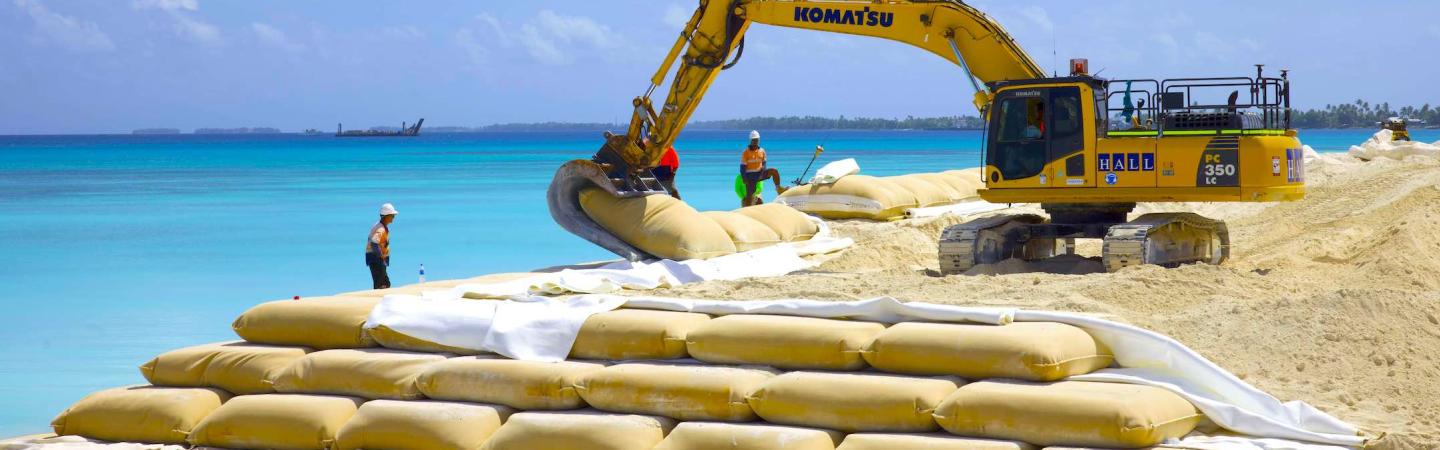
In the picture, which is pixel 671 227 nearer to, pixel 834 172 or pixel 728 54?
pixel 728 54

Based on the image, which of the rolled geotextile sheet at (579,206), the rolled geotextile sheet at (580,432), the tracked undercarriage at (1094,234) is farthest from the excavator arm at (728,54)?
the rolled geotextile sheet at (580,432)

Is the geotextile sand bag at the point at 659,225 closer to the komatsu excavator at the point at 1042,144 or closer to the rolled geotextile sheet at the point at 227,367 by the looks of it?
the komatsu excavator at the point at 1042,144

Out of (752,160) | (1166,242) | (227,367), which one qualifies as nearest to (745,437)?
(227,367)

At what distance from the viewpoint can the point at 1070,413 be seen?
5.99 meters

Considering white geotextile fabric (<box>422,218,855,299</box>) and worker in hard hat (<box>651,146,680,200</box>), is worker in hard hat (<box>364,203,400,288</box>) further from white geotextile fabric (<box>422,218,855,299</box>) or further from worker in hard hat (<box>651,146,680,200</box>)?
worker in hard hat (<box>651,146,680,200</box>)

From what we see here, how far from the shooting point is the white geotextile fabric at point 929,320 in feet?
20.6

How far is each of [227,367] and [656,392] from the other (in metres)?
2.35

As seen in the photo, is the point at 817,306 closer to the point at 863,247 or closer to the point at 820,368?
the point at 820,368

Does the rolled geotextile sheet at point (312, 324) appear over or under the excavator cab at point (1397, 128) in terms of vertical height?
over

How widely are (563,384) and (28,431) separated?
4241 millimetres

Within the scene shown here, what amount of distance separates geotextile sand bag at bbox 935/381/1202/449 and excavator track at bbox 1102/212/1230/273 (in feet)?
14.8

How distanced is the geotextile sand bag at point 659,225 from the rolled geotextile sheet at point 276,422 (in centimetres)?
484

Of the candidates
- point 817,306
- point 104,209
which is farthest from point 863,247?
point 104,209

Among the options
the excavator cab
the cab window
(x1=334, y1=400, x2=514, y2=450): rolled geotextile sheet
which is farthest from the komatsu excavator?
the excavator cab
